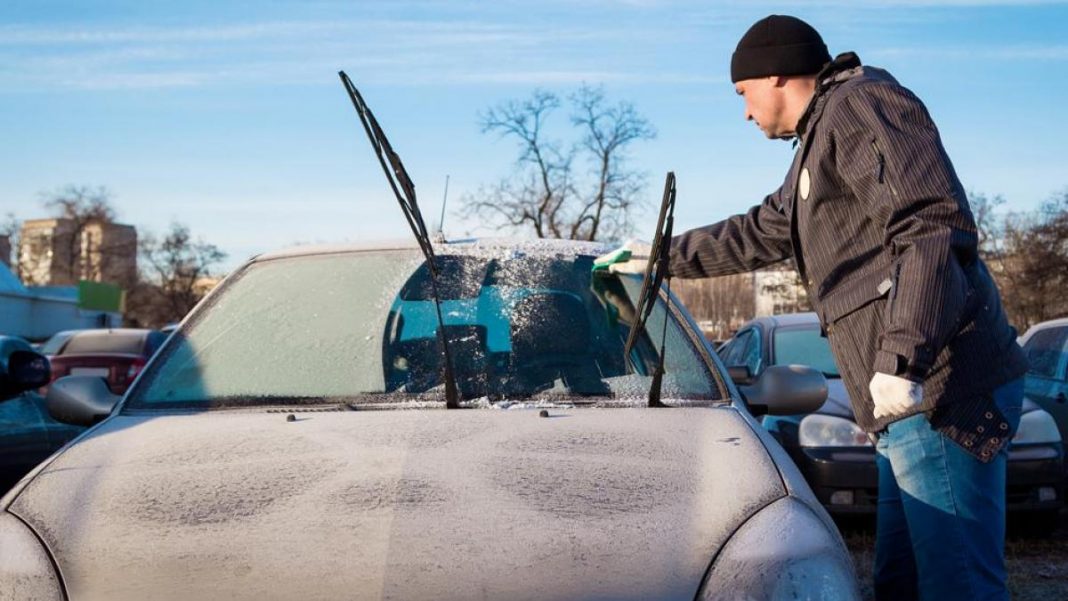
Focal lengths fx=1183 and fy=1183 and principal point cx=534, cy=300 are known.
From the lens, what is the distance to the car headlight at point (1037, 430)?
23.6 ft

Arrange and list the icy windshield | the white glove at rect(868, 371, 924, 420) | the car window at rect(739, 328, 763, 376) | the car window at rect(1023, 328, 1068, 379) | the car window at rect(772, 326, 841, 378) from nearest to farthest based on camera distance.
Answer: the white glove at rect(868, 371, 924, 420)
the icy windshield
the car window at rect(772, 326, 841, 378)
the car window at rect(739, 328, 763, 376)
the car window at rect(1023, 328, 1068, 379)

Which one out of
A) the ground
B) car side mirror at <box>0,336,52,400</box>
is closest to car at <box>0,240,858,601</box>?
car side mirror at <box>0,336,52,400</box>

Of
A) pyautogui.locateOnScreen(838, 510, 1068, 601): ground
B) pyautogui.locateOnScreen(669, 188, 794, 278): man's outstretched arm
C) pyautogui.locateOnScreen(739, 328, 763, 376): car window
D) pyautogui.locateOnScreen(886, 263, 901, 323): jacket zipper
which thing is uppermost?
pyautogui.locateOnScreen(669, 188, 794, 278): man's outstretched arm

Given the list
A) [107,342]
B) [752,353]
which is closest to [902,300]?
[752,353]

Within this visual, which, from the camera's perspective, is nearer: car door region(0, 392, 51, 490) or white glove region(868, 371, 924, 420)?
white glove region(868, 371, 924, 420)

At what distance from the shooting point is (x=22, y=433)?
613 cm

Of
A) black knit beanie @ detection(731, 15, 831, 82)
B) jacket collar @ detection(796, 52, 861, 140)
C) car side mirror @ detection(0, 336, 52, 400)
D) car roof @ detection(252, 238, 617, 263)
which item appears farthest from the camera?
car side mirror @ detection(0, 336, 52, 400)

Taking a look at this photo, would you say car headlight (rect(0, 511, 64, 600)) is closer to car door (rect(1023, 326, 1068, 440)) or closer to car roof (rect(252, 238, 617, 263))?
car roof (rect(252, 238, 617, 263))

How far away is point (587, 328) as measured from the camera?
341 cm

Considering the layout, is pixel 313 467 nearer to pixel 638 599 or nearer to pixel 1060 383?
pixel 638 599

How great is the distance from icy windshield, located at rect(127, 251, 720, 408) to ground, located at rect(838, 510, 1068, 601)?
7.74 ft

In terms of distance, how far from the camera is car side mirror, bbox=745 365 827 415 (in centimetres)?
347

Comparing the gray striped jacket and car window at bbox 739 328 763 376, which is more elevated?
the gray striped jacket

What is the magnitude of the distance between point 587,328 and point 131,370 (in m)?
11.5
